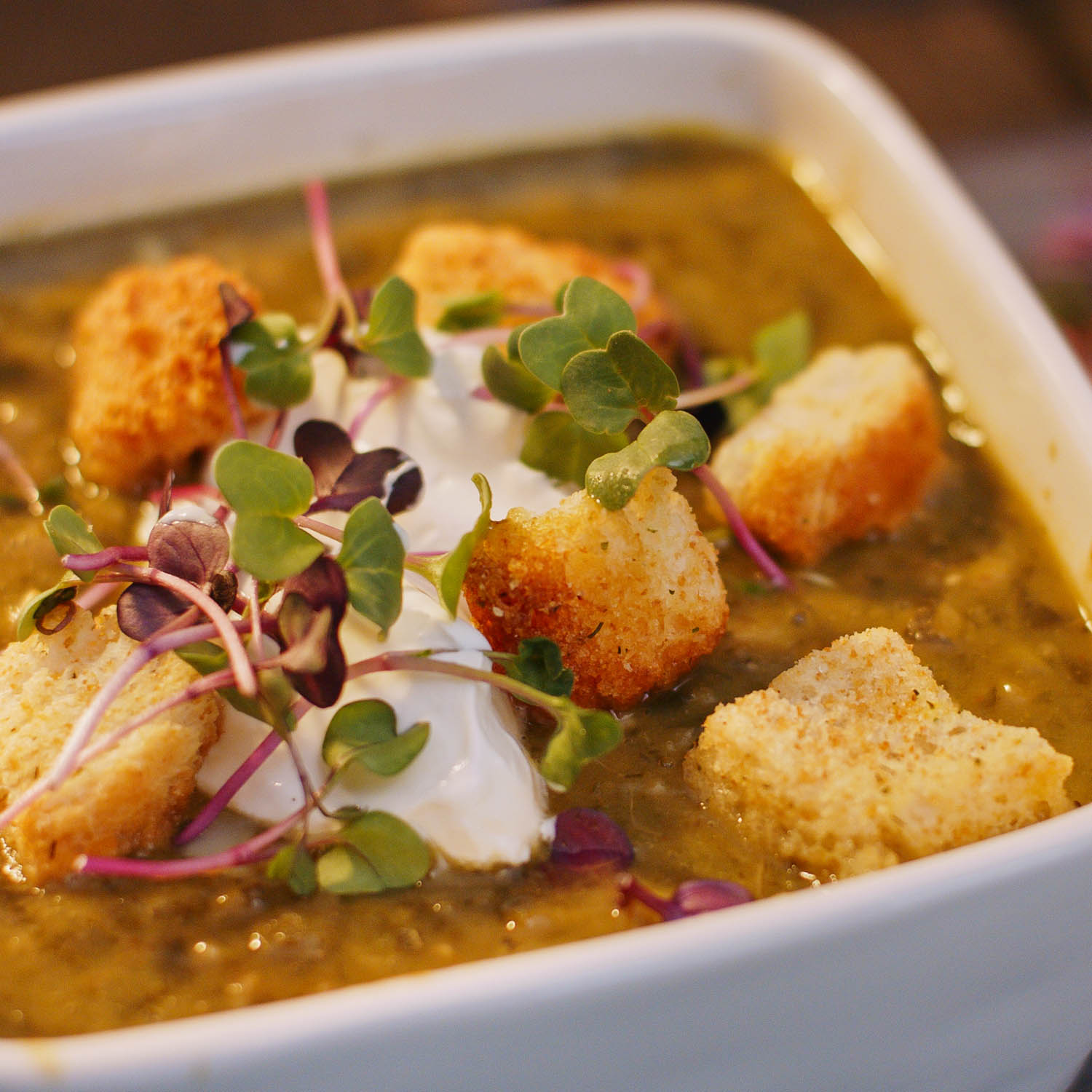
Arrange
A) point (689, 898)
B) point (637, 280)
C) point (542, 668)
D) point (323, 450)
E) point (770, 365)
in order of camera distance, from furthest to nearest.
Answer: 1. point (637, 280)
2. point (770, 365)
3. point (323, 450)
4. point (542, 668)
5. point (689, 898)

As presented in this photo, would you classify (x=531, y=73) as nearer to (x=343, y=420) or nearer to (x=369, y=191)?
(x=369, y=191)

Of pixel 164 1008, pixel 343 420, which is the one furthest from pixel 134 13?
pixel 164 1008

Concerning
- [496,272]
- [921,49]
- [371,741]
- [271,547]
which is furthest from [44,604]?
[921,49]

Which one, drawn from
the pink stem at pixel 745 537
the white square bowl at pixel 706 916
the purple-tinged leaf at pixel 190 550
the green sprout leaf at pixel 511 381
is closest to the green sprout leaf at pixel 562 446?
the green sprout leaf at pixel 511 381

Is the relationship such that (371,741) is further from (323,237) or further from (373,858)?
(323,237)

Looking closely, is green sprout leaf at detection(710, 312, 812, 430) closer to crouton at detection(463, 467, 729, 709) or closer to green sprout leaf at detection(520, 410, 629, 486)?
green sprout leaf at detection(520, 410, 629, 486)
